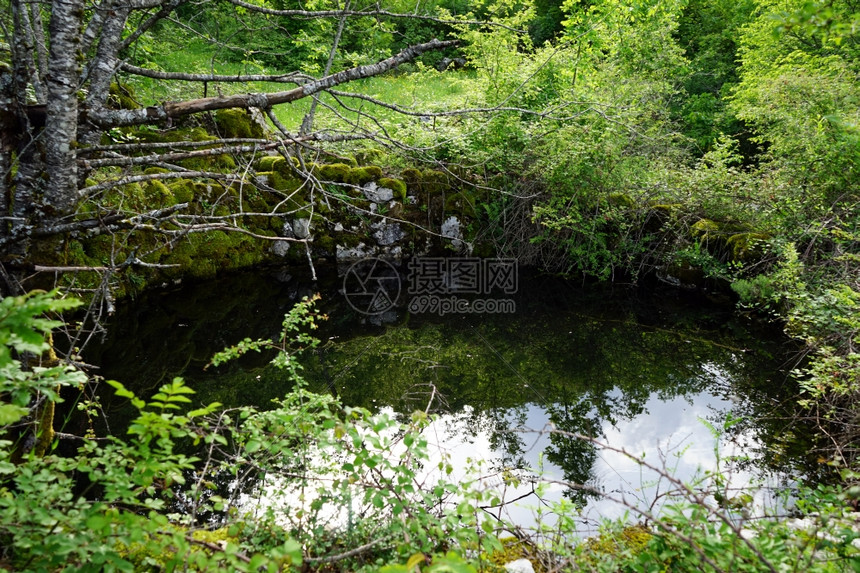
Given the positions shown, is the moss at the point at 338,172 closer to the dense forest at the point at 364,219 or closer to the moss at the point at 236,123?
the dense forest at the point at 364,219

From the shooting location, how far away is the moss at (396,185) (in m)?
10.2

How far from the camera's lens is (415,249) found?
35.7 ft

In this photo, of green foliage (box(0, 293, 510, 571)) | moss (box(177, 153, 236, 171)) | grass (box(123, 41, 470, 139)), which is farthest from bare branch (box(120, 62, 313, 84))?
moss (box(177, 153, 236, 171))

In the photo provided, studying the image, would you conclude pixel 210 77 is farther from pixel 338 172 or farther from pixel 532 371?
pixel 338 172

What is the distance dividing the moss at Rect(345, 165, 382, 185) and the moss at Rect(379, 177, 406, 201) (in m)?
0.16

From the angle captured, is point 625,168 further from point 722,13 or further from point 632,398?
point 722,13

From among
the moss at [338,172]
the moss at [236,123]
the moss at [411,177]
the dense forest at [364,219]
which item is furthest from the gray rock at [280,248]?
the moss at [411,177]

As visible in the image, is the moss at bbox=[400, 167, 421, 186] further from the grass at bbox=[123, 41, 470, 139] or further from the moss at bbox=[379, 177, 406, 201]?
the grass at bbox=[123, 41, 470, 139]

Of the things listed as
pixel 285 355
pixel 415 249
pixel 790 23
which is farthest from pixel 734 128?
pixel 285 355

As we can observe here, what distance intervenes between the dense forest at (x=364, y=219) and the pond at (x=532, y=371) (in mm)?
390

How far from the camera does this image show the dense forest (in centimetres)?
179

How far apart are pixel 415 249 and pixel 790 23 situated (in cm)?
884

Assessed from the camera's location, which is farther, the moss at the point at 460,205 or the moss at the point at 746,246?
the moss at the point at 460,205

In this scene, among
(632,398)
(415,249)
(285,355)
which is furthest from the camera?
(415,249)
